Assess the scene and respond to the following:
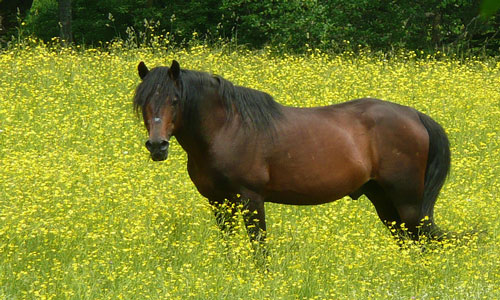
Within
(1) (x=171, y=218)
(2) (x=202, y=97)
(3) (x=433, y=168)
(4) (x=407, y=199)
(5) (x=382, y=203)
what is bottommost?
(1) (x=171, y=218)

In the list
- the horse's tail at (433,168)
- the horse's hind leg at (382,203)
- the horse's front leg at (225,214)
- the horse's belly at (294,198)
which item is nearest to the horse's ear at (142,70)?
the horse's front leg at (225,214)

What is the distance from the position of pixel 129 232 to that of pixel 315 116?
5.88ft

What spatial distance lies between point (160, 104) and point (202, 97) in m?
0.40

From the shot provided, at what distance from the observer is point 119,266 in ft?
17.8

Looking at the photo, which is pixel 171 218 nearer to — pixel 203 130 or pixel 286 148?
pixel 203 130

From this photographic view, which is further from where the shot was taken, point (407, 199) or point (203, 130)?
point (407, 199)

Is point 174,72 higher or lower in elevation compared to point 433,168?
higher

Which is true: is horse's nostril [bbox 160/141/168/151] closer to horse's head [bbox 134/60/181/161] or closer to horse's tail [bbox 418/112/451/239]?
horse's head [bbox 134/60/181/161]

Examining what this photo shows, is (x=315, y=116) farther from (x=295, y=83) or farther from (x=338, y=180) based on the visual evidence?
(x=295, y=83)

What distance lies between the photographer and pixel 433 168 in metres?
6.57

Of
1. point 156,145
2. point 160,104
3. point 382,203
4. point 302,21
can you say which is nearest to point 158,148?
point 156,145

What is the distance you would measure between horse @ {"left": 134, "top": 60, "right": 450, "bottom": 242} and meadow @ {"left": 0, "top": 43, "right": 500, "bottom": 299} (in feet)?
0.98

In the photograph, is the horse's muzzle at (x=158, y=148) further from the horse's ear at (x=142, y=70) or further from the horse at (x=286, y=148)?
the horse's ear at (x=142, y=70)

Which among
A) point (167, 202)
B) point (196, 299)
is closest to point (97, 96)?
point (167, 202)
